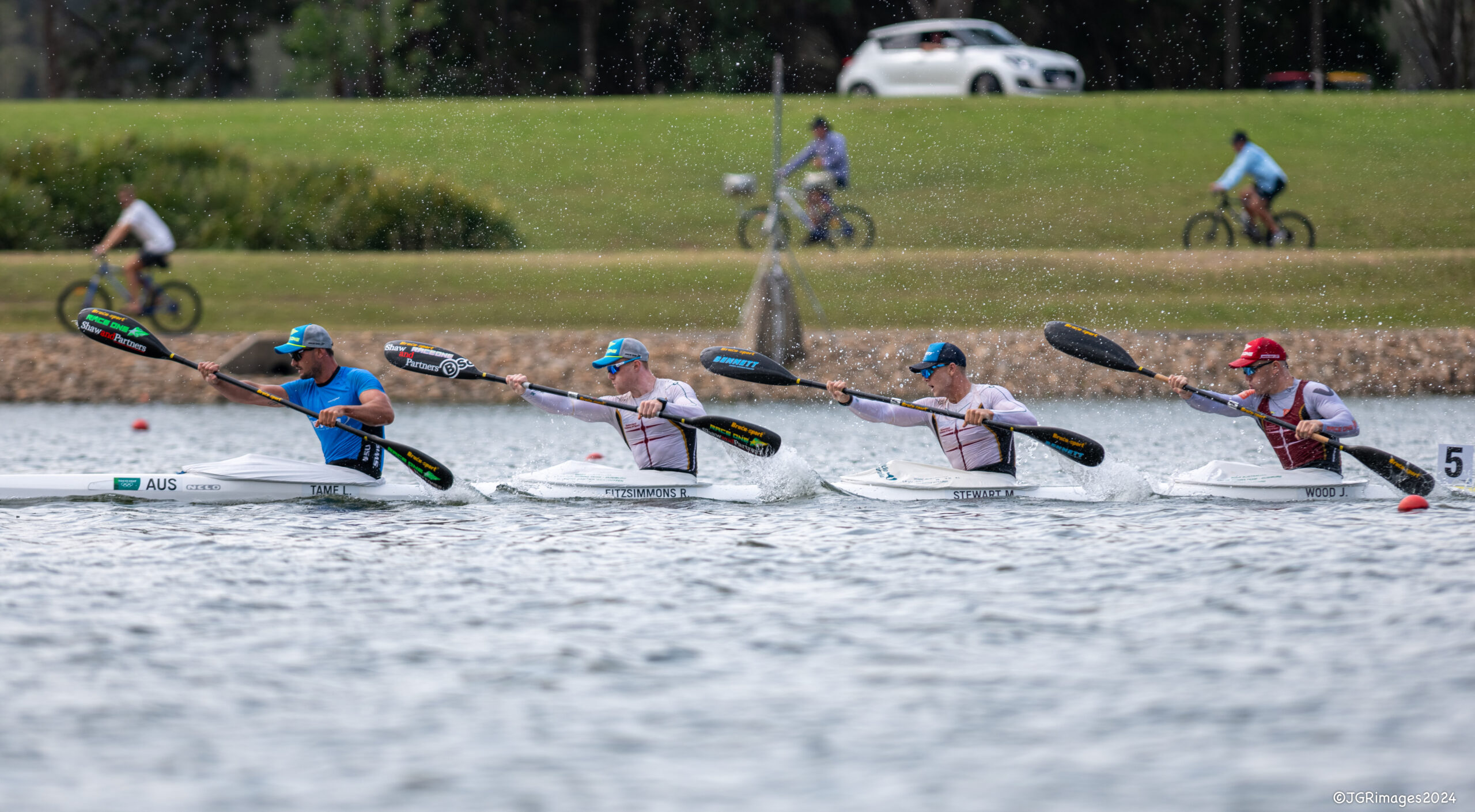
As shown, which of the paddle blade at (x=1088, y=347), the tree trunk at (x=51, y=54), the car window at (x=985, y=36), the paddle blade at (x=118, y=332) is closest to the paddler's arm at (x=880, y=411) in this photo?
the paddle blade at (x=1088, y=347)

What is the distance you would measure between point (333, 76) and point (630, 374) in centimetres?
3764

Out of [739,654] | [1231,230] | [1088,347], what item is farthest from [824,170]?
[739,654]

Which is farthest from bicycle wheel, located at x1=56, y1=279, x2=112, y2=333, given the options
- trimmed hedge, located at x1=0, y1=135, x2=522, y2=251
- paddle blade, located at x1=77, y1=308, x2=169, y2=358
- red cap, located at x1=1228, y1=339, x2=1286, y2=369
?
red cap, located at x1=1228, y1=339, x2=1286, y2=369

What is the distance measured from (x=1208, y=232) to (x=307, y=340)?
65.7ft

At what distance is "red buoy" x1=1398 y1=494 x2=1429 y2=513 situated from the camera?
41.7 ft

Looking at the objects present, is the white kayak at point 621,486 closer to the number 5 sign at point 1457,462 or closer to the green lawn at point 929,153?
the number 5 sign at point 1457,462

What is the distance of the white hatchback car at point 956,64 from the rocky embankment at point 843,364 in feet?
46.1

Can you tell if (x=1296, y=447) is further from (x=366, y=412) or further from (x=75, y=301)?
(x=75, y=301)

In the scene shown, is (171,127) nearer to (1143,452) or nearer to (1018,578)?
(1143,452)

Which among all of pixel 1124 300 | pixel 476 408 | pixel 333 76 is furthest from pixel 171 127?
pixel 1124 300

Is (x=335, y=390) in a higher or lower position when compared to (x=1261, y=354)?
lower

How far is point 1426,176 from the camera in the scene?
32.4 m

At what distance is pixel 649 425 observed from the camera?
43.7ft

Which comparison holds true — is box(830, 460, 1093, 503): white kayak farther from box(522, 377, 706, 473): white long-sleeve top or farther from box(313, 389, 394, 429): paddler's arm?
box(313, 389, 394, 429): paddler's arm
